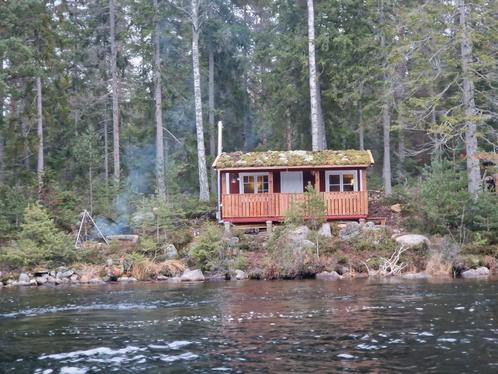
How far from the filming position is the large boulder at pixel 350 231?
76.8ft

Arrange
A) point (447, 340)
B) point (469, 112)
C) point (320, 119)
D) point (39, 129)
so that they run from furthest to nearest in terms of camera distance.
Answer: point (320, 119)
point (39, 129)
point (469, 112)
point (447, 340)

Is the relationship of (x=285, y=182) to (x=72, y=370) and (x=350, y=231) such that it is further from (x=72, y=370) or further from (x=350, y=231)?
(x=72, y=370)

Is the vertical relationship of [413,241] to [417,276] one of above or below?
above

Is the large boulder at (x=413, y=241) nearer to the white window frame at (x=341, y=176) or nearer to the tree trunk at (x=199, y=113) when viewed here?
the white window frame at (x=341, y=176)

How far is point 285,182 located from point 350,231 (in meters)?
4.93

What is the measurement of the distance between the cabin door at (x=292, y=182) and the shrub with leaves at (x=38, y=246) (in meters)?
9.65

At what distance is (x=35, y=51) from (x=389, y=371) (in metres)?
26.5

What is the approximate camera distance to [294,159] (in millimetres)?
26594

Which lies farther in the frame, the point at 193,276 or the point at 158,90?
the point at 158,90

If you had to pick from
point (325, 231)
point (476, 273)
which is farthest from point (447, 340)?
point (325, 231)

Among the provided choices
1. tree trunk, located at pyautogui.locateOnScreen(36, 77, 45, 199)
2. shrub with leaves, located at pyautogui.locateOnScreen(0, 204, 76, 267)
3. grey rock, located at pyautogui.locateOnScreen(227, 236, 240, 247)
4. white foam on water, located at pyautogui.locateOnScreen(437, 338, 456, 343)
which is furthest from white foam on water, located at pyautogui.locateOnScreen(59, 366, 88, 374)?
tree trunk, located at pyautogui.locateOnScreen(36, 77, 45, 199)

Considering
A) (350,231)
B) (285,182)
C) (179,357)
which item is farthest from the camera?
(285,182)

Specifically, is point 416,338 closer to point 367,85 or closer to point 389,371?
point 389,371

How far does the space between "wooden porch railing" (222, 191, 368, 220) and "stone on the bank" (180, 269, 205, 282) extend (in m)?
5.00
